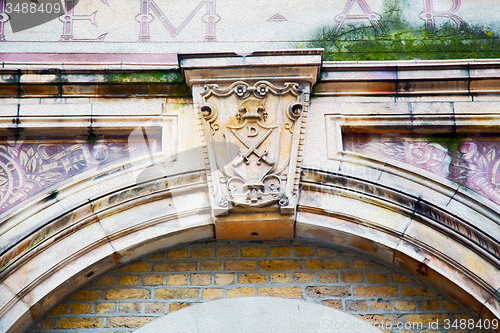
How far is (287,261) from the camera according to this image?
353 cm

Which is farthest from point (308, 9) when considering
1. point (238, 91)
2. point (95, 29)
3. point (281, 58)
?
point (95, 29)

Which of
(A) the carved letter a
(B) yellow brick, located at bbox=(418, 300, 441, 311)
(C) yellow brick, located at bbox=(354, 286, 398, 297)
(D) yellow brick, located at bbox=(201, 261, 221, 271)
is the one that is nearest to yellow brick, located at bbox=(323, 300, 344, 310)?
(C) yellow brick, located at bbox=(354, 286, 398, 297)

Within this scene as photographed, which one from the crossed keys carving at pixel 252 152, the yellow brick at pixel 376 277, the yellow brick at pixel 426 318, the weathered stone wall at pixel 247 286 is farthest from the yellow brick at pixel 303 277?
the crossed keys carving at pixel 252 152

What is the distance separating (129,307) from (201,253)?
0.52m

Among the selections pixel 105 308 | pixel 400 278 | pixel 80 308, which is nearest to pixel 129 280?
pixel 105 308

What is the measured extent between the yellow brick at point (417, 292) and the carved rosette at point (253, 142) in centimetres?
84

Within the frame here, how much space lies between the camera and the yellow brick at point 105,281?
3.47 meters

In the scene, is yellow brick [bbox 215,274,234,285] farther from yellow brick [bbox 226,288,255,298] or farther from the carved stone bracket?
the carved stone bracket

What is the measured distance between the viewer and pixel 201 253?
3562 millimetres

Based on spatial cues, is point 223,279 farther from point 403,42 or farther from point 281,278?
point 403,42

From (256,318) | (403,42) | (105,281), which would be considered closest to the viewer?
(256,318)

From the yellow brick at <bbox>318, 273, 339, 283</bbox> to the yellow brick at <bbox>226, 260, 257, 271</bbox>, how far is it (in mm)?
395

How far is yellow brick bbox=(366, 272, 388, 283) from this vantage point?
3.48 metres

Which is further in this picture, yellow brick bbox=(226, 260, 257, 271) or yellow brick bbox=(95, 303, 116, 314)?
yellow brick bbox=(226, 260, 257, 271)
